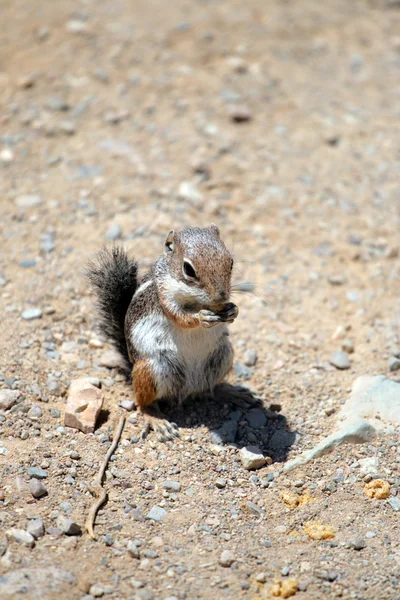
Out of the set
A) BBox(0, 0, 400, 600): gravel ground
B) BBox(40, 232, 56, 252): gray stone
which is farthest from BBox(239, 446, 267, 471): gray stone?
BBox(40, 232, 56, 252): gray stone

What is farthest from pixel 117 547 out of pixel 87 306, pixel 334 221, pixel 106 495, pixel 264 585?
pixel 334 221

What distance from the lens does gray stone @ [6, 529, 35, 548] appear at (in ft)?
11.1

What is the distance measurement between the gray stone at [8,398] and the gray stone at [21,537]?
98cm

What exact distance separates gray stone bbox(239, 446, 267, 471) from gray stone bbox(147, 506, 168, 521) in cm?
60

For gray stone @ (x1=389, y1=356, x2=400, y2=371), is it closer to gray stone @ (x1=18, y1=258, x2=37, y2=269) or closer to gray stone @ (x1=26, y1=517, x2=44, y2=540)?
gray stone @ (x1=26, y1=517, x2=44, y2=540)

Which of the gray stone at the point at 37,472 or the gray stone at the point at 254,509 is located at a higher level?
the gray stone at the point at 37,472

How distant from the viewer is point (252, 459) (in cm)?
412

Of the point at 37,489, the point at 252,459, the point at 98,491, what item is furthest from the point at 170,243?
the point at 37,489

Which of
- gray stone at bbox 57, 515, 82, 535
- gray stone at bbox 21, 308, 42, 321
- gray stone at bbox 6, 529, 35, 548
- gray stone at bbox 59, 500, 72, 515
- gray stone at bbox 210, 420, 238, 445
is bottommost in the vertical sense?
gray stone at bbox 210, 420, 238, 445

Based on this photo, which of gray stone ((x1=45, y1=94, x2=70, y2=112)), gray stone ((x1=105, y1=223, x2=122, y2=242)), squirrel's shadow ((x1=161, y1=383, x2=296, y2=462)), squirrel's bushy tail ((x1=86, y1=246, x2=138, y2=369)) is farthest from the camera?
gray stone ((x1=45, y1=94, x2=70, y2=112))

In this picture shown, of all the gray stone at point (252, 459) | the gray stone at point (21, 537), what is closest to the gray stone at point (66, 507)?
the gray stone at point (21, 537)

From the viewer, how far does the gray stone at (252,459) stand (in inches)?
163

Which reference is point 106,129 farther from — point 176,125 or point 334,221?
point 334,221

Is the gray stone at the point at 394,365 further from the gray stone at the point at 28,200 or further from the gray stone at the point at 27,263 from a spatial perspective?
the gray stone at the point at 28,200
